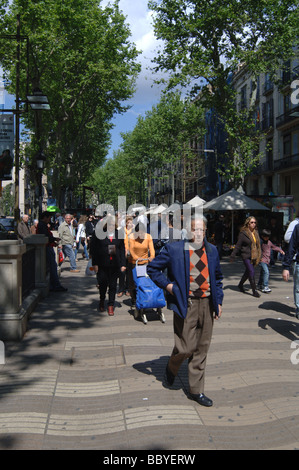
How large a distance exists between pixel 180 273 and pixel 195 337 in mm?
636

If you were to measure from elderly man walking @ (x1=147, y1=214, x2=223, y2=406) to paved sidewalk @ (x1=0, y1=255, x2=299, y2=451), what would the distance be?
432 mm

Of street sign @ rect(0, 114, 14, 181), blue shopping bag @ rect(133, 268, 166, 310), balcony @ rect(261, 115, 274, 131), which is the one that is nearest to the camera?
blue shopping bag @ rect(133, 268, 166, 310)

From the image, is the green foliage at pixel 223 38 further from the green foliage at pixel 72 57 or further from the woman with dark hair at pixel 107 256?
the woman with dark hair at pixel 107 256

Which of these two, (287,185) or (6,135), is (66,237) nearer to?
(6,135)

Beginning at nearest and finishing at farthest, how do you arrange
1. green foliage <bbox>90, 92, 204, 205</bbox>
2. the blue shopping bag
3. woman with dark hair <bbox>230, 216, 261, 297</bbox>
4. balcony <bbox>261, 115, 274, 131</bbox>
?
the blue shopping bag
woman with dark hair <bbox>230, 216, 261, 297</bbox>
balcony <bbox>261, 115, 274, 131</bbox>
green foliage <bbox>90, 92, 204, 205</bbox>

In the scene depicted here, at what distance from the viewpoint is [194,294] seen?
436 centimetres

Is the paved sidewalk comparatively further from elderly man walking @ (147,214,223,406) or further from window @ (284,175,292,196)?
window @ (284,175,292,196)

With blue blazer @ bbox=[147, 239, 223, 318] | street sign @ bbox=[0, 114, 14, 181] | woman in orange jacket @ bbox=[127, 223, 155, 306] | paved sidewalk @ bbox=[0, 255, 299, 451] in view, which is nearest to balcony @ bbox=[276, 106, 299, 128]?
street sign @ bbox=[0, 114, 14, 181]

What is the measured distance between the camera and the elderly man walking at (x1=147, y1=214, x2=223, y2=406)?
431 cm

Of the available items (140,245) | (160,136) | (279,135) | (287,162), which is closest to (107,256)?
(140,245)

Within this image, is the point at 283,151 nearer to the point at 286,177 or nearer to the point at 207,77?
the point at 286,177

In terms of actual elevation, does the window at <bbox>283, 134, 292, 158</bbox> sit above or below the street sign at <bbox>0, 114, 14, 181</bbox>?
above

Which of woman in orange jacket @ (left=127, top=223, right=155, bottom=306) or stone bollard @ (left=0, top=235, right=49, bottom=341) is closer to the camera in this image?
stone bollard @ (left=0, top=235, right=49, bottom=341)

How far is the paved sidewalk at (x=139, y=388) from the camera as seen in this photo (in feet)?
12.2
